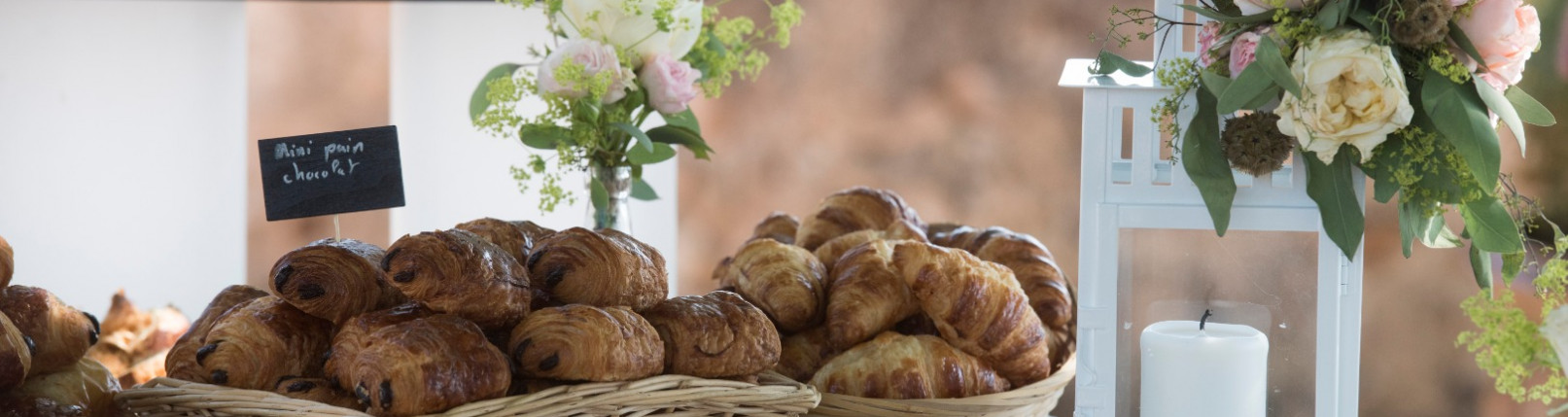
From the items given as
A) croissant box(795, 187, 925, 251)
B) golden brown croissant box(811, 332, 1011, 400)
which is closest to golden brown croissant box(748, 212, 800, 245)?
croissant box(795, 187, 925, 251)

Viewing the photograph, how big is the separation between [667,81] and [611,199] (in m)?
0.22

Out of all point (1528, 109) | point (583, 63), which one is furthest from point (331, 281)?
point (1528, 109)

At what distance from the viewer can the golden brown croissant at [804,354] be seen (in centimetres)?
166

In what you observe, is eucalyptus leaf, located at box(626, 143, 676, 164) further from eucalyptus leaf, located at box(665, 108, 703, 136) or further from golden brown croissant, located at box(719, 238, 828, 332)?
golden brown croissant, located at box(719, 238, 828, 332)

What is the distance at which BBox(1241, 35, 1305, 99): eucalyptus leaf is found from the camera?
46.1 inches

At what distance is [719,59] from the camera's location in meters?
2.03

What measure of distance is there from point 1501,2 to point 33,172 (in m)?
2.81

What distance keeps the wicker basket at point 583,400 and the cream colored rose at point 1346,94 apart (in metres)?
0.64

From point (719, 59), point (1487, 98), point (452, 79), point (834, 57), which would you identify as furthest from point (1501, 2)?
point (452, 79)

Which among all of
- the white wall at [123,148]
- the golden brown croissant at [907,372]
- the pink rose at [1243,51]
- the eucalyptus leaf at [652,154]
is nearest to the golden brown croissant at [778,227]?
the eucalyptus leaf at [652,154]

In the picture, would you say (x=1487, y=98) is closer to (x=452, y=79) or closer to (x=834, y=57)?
(x=834, y=57)

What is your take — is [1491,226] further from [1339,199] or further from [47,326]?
[47,326]

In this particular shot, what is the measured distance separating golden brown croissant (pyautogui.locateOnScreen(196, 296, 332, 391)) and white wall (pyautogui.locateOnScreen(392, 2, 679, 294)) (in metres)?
3.17

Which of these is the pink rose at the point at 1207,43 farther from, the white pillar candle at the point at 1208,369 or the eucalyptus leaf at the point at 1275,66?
the white pillar candle at the point at 1208,369
